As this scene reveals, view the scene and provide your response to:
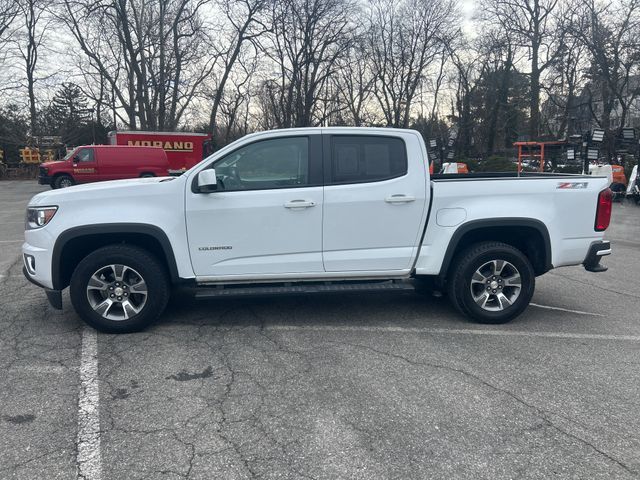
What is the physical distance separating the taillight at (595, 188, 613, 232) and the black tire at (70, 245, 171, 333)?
4.19 meters

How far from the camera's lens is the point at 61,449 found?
9.53 feet

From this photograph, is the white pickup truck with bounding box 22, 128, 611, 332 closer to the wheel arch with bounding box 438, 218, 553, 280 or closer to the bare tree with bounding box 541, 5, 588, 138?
the wheel arch with bounding box 438, 218, 553, 280

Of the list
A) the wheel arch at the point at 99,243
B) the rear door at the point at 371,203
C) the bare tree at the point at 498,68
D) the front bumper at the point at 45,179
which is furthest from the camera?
the bare tree at the point at 498,68

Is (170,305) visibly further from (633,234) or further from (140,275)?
(633,234)

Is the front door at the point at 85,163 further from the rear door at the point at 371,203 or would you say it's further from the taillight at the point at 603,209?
the taillight at the point at 603,209

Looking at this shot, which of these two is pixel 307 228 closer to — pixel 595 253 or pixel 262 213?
pixel 262 213

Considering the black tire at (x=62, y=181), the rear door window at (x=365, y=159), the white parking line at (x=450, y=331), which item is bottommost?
the white parking line at (x=450, y=331)

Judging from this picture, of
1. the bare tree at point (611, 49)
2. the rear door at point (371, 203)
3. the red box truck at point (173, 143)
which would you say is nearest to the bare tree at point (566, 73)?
the bare tree at point (611, 49)

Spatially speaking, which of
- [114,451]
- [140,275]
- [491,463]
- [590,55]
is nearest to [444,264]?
[491,463]

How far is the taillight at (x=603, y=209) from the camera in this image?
505 centimetres

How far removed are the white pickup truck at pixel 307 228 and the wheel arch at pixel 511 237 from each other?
15 millimetres

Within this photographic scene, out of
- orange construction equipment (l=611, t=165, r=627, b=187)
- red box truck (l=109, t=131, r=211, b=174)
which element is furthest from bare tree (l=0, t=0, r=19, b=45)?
orange construction equipment (l=611, t=165, r=627, b=187)

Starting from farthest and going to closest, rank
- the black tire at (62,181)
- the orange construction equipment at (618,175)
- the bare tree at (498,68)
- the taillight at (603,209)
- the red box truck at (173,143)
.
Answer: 1. the bare tree at (498,68)
2. the red box truck at (173,143)
3. the black tire at (62,181)
4. the orange construction equipment at (618,175)
5. the taillight at (603,209)

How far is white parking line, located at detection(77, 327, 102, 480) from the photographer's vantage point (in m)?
2.73
